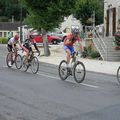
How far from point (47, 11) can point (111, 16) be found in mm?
5744

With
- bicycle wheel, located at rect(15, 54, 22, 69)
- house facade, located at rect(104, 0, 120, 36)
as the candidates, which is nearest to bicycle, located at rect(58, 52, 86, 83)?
bicycle wheel, located at rect(15, 54, 22, 69)

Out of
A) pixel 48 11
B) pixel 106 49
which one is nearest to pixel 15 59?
pixel 106 49

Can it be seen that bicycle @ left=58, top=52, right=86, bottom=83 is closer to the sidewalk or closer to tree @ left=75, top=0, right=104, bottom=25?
the sidewalk

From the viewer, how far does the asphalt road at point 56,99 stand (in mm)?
9266

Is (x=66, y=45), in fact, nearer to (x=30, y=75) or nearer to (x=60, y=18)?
(x=30, y=75)

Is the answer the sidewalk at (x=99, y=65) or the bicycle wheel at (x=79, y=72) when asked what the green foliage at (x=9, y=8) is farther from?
the bicycle wheel at (x=79, y=72)

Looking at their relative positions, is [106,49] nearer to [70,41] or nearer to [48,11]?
[48,11]

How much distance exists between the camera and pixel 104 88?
45.6 ft

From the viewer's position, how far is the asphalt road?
9.27m

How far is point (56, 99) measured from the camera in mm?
11500

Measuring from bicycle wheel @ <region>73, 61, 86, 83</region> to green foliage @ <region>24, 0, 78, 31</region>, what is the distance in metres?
16.8

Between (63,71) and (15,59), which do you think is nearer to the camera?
(63,71)

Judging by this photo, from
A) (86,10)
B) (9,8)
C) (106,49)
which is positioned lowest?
(106,49)

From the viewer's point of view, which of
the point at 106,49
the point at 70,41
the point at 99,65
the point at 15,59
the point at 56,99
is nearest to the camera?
the point at 56,99
